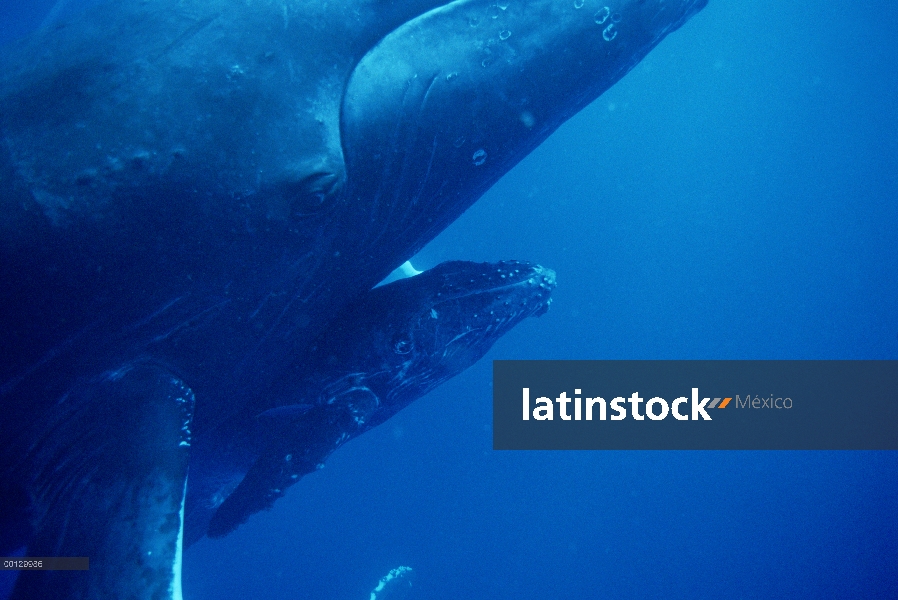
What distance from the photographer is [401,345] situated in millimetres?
4086

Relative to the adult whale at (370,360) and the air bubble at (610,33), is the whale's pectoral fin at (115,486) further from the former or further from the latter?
the air bubble at (610,33)

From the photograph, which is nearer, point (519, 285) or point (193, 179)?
point (193, 179)

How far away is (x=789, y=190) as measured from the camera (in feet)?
249

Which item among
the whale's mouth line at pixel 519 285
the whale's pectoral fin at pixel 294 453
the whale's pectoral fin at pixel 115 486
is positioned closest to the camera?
the whale's pectoral fin at pixel 115 486

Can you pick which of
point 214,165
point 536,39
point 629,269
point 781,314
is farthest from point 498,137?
point 781,314

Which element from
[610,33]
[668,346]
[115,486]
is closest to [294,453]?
[115,486]

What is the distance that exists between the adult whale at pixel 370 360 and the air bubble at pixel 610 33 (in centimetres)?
186

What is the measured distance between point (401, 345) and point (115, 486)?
6.86 ft

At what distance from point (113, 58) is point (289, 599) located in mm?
39295

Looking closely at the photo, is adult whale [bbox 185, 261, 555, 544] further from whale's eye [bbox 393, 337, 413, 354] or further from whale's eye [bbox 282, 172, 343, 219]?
whale's eye [bbox 282, 172, 343, 219]

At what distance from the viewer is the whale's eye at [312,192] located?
2852mm

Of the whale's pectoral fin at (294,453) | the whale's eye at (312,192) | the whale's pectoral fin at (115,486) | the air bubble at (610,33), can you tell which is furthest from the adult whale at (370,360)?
the air bubble at (610,33)

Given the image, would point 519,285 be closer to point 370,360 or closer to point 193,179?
point 370,360

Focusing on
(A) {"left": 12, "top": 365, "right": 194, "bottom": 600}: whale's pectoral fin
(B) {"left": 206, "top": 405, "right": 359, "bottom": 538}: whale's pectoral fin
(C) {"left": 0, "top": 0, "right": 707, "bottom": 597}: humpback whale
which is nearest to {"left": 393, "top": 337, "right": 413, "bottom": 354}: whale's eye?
(B) {"left": 206, "top": 405, "right": 359, "bottom": 538}: whale's pectoral fin
